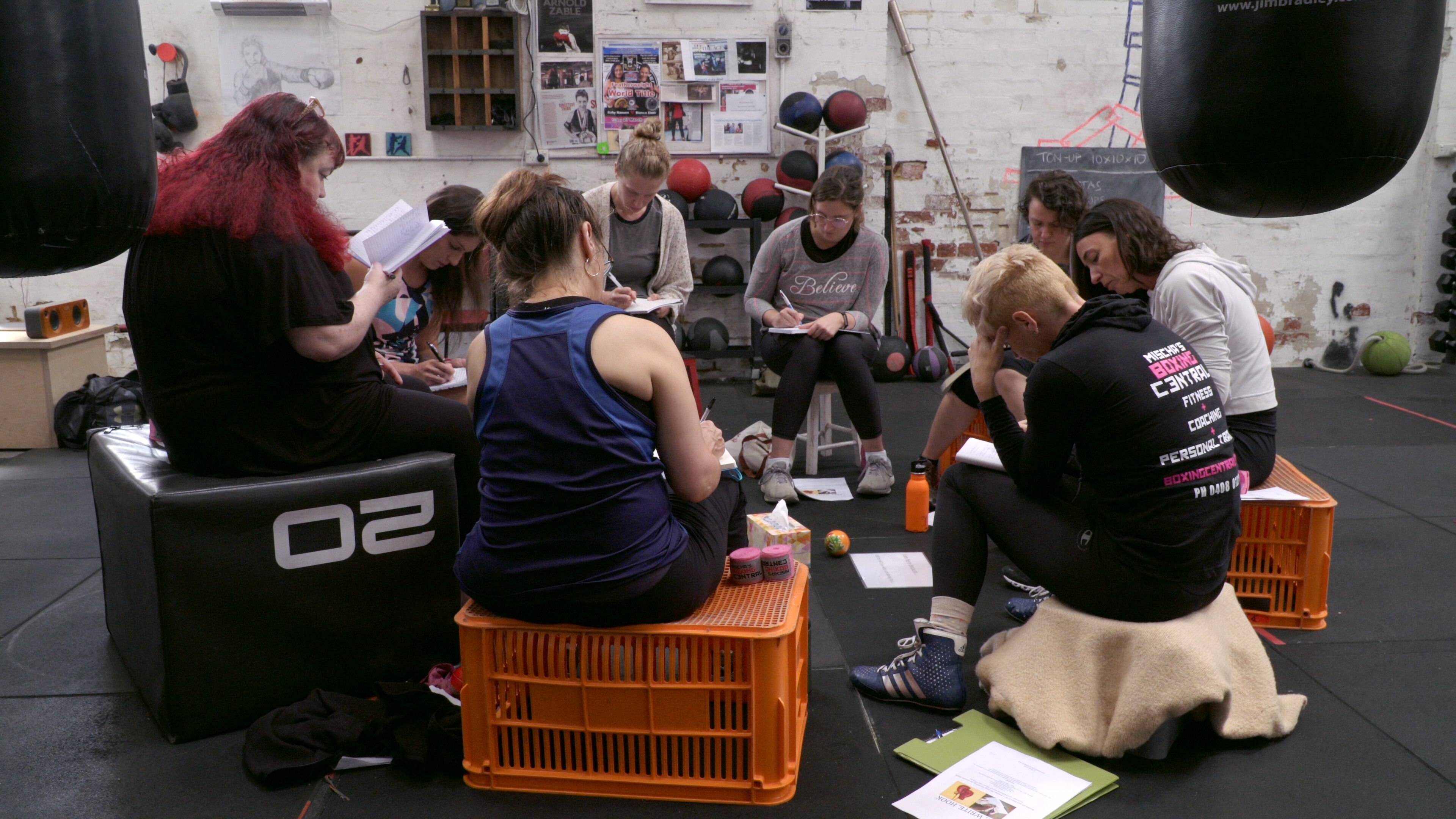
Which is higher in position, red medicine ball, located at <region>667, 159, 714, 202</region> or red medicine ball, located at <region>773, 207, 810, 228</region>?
red medicine ball, located at <region>667, 159, 714, 202</region>

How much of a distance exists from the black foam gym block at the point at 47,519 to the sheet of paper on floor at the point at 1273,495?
3077 millimetres

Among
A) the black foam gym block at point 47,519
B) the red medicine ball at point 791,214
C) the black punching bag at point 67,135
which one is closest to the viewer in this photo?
the black punching bag at point 67,135

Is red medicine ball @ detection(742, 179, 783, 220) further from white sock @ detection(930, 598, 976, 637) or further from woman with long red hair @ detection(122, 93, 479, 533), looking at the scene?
white sock @ detection(930, 598, 976, 637)

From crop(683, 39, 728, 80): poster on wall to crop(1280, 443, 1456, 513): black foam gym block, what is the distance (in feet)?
11.7

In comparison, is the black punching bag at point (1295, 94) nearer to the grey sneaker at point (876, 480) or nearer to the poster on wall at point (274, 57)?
the grey sneaker at point (876, 480)

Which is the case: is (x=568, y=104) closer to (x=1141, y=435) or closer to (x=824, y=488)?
(x=824, y=488)

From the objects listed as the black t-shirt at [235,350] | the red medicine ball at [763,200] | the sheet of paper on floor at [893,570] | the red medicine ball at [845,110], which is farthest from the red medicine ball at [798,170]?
the black t-shirt at [235,350]

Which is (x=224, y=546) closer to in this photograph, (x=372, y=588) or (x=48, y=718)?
(x=372, y=588)

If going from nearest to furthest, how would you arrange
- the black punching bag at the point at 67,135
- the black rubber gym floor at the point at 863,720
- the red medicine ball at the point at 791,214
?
the black punching bag at the point at 67,135
the black rubber gym floor at the point at 863,720
the red medicine ball at the point at 791,214

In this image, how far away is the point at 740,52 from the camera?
598 centimetres

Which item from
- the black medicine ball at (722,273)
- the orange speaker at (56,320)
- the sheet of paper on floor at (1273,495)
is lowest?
the sheet of paper on floor at (1273,495)

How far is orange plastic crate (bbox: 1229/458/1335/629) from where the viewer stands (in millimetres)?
2535

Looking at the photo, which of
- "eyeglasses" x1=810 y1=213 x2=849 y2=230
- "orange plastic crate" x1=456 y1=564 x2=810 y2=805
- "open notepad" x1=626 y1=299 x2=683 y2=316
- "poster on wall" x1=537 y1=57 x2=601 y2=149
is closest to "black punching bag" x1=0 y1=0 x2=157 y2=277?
"orange plastic crate" x1=456 y1=564 x2=810 y2=805

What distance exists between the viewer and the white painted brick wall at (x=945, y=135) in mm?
5801
